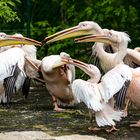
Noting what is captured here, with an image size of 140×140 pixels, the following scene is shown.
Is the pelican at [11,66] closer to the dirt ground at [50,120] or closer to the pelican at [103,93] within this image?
the dirt ground at [50,120]

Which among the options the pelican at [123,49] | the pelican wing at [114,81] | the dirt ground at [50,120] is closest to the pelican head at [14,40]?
the pelican at [123,49]

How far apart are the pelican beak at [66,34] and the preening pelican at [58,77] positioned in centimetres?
31

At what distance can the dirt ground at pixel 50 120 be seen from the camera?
585cm

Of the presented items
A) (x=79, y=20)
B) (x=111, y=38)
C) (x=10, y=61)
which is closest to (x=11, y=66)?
(x=10, y=61)

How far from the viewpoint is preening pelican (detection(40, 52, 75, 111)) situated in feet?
23.4

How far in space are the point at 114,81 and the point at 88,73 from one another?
439 millimetres

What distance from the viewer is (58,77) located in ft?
23.9

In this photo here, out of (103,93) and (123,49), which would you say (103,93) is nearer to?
(103,93)

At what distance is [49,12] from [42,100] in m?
3.76

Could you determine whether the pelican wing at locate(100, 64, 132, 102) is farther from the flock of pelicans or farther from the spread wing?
the spread wing

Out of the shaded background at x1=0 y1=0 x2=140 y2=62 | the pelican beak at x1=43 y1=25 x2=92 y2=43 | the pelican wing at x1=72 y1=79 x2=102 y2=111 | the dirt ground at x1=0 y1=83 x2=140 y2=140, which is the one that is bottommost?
the dirt ground at x1=0 y1=83 x2=140 y2=140

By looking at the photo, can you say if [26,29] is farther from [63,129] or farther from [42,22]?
[63,129]

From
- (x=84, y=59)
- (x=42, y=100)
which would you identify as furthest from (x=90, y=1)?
(x=42, y=100)

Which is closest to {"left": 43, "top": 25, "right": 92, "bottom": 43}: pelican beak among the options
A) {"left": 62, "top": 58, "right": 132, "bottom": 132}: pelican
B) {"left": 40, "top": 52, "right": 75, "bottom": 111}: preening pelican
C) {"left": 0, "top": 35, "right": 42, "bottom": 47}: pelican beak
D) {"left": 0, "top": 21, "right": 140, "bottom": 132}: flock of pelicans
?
{"left": 0, "top": 21, "right": 140, "bottom": 132}: flock of pelicans
